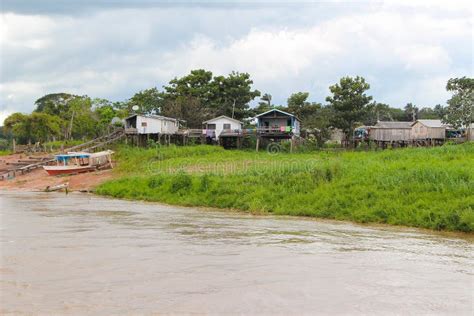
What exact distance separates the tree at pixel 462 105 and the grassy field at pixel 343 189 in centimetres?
1415

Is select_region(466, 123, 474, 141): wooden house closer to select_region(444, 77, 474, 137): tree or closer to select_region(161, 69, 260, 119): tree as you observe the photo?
select_region(444, 77, 474, 137): tree

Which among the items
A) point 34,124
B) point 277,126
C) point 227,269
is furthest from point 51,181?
point 227,269

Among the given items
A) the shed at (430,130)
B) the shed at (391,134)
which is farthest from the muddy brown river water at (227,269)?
the shed at (391,134)

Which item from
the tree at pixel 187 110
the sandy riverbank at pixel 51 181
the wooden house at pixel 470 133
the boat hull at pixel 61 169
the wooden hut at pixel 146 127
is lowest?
the sandy riverbank at pixel 51 181

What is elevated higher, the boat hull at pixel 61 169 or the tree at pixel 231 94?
the tree at pixel 231 94

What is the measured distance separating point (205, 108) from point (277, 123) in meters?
10.3

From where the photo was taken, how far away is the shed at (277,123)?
46.2 metres

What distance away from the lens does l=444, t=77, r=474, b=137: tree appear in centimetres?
4247

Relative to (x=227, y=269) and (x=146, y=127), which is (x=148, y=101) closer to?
(x=146, y=127)

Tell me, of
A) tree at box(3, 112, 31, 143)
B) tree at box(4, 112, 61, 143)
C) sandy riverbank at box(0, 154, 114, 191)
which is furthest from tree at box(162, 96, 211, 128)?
sandy riverbank at box(0, 154, 114, 191)

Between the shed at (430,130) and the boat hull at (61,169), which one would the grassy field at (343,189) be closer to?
the boat hull at (61,169)

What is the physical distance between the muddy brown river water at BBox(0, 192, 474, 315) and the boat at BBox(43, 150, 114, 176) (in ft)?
62.0

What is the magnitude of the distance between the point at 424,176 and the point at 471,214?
13.9 feet

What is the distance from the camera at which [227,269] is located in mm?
9203
